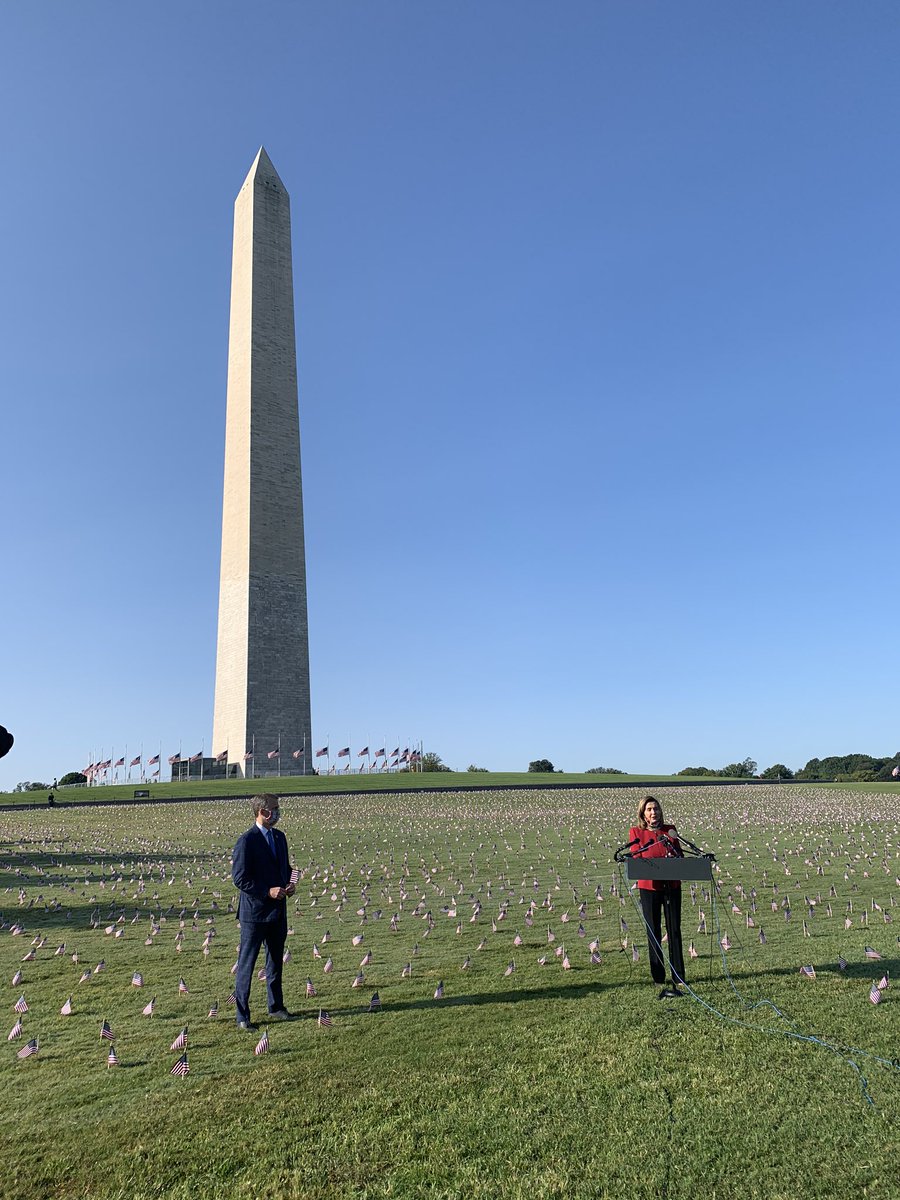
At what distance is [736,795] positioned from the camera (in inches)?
1549

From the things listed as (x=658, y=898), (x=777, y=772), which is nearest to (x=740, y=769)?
(x=777, y=772)

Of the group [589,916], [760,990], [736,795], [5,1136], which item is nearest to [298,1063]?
[5,1136]

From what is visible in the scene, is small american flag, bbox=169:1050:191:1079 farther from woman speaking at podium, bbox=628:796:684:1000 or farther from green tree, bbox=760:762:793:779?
green tree, bbox=760:762:793:779

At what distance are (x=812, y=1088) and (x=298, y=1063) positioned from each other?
136 inches

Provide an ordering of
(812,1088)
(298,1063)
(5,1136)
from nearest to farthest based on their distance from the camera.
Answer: (5,1136) → (812,1088) → (298,1063)

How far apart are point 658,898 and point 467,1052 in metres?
2.57

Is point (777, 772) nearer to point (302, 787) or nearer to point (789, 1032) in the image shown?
point (302, 787)

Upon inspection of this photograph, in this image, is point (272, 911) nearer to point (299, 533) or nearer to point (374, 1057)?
point (374, 1057)

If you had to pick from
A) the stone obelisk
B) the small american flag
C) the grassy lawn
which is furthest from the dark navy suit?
the stone obelisk

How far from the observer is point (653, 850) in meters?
7.73

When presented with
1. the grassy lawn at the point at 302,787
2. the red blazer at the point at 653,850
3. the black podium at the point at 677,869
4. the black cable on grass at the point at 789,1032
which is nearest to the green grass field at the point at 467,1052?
the black cable on grass at the point at 789,1032

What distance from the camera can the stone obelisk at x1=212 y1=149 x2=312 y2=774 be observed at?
200 ft

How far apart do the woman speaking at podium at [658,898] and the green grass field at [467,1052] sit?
33 cm

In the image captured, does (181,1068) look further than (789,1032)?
No
